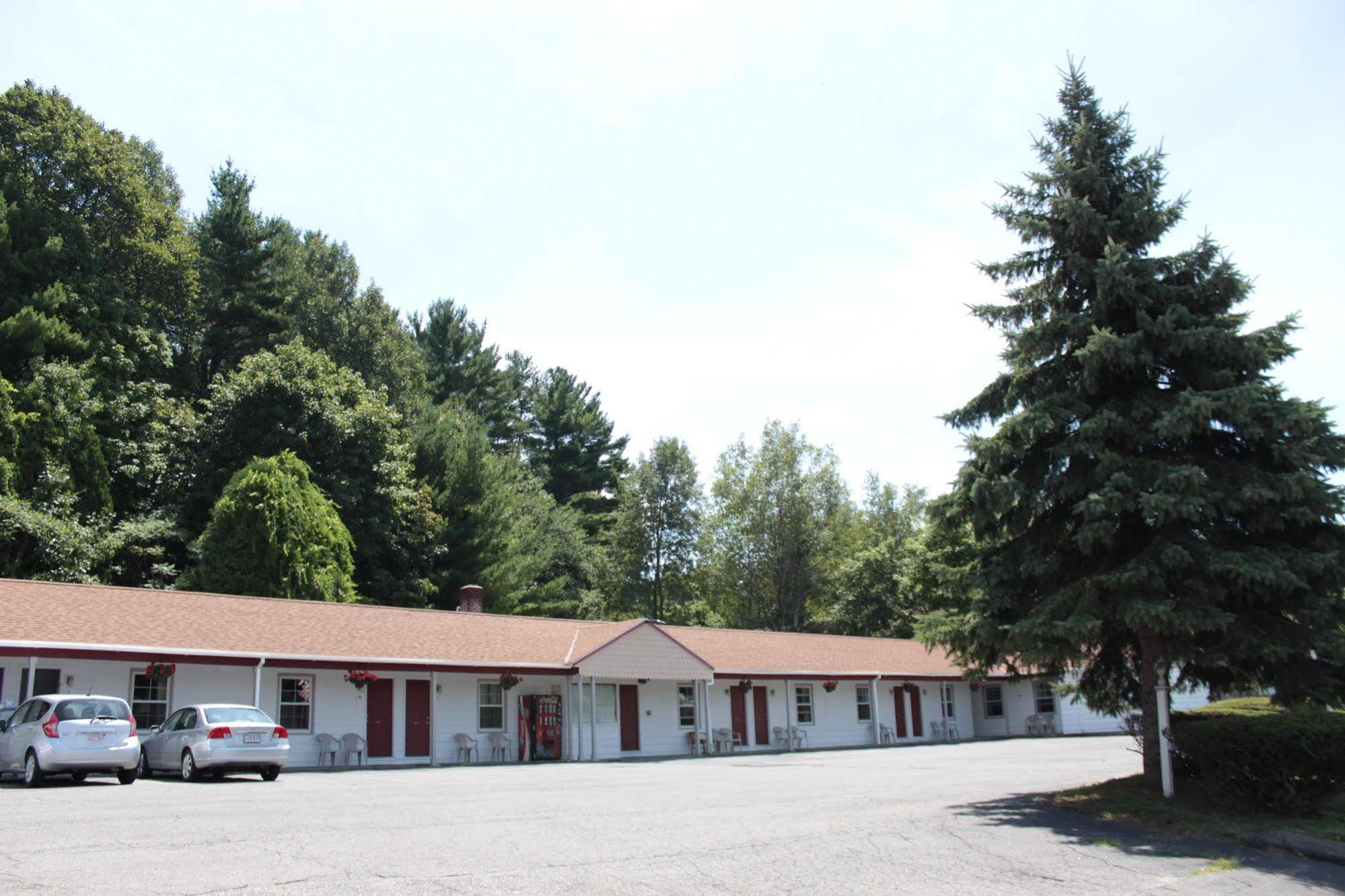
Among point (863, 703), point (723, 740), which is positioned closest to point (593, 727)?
point (723, 740)

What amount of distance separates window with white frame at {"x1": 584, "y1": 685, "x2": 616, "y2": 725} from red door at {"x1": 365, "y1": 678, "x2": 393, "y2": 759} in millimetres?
5608

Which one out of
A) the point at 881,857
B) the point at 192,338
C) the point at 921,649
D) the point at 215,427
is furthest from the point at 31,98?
the point at 881,857

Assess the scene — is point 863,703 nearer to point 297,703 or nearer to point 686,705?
point 686,705

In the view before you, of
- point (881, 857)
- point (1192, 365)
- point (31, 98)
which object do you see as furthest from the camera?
point (31, 98)

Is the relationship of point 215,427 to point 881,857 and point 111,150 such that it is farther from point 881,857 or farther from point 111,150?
point 881,857

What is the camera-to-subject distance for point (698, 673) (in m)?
29.3

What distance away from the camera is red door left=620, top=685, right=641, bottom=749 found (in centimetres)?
2939

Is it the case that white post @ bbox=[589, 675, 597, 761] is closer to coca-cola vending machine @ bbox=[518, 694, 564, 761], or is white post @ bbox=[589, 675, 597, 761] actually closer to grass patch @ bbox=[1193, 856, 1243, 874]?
coca-cola vending machine @ bbox=[518, 694, 564, 761]

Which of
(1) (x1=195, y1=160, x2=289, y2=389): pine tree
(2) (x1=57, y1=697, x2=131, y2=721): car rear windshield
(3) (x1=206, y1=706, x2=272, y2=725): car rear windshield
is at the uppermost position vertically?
(1) (x1=195, y1=160, x2=289, y2=389): pine tree

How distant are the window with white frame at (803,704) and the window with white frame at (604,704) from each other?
24.8 ft

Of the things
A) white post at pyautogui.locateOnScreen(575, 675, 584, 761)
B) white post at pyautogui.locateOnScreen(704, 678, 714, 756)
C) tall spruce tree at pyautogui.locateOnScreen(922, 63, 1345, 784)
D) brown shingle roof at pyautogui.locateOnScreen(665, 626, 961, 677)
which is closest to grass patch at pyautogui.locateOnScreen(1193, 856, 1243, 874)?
tall spruce tree at pyautogui.locateOnScreen(922, 63, 1345, 784)

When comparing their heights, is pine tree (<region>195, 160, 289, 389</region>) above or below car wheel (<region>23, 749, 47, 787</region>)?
above

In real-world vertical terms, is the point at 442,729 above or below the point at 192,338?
below

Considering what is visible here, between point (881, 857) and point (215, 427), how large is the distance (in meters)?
34.0
